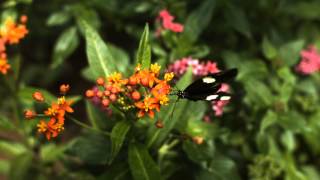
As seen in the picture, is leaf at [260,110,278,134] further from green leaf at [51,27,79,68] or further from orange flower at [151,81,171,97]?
green leaf at [51,27,79,68]

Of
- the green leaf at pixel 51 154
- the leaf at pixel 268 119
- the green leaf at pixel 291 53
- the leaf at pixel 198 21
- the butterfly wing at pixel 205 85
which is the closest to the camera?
the butterfly wing at pixel 205 85

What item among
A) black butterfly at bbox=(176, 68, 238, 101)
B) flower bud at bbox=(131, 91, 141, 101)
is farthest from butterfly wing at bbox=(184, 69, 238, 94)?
flower bud at bbox=(131, 91, 141, 101)

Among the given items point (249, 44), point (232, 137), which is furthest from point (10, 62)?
point (249, 44)

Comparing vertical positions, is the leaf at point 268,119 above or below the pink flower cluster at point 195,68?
below

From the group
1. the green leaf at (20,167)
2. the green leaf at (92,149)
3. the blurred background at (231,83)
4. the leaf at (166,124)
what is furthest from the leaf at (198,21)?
the green leaf at (20,167)

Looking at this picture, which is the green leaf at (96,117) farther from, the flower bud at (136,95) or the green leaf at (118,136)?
the flower bud at (136,95)

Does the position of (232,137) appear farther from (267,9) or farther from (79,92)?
(79,92)

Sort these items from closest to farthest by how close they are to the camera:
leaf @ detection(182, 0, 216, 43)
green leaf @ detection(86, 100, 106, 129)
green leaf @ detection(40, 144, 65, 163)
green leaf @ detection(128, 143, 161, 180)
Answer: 1. green leaf @ detection(128, 143, 161, 180)
2. green leaf @ detection(86, 100, 106, 129)
3. leaf @ detection(182, 0, 216, 43)
4. green leaf @ detection(40, 144, 65, 163)
